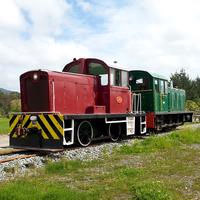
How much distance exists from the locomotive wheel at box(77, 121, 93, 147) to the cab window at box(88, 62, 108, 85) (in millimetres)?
1946

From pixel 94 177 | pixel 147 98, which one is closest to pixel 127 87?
pixel 147 98

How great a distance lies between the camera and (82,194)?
241 inches

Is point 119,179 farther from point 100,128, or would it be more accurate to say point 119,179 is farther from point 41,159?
point 100,128

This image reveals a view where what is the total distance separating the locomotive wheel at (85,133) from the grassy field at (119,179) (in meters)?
2.10

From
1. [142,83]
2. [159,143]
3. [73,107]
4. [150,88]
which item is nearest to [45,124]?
A: [73,107]

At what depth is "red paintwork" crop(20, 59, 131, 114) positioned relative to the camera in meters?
12.5

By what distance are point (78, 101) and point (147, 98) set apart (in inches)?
236

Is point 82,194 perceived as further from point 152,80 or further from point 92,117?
point 152,80

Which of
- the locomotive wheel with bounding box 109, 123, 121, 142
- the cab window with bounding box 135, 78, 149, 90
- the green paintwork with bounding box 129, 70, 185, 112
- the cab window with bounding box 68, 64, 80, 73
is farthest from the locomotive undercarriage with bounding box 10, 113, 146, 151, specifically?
the cab window with bounding box 135, 78, 149, 90

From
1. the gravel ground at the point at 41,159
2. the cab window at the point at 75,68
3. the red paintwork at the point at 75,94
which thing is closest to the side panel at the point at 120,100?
the red paintwork at the point at 75,94

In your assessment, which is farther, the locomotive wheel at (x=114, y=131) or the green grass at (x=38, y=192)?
the locomotive wheel at (x=114, y=131)

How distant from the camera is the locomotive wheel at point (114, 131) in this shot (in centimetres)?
1511

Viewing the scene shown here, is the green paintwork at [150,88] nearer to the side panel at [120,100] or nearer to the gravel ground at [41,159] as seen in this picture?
the side panel at [120,100]

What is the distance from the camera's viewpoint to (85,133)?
529 inches
